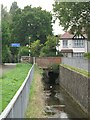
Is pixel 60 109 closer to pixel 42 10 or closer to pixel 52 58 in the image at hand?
pixel 52 58

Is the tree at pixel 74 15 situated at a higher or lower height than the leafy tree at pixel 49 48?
higher

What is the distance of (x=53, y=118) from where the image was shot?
20.2 m

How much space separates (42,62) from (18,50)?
20726 millimetres

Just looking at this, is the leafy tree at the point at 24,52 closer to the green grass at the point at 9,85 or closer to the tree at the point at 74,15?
the green grass at the point at 9,85

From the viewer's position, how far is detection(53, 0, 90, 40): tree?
29141 mm

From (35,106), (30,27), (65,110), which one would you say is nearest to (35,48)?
(30,27)

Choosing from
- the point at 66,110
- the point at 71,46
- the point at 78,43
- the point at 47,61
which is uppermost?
the point at 78,43

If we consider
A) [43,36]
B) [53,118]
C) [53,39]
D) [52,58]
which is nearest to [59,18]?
[53,118]

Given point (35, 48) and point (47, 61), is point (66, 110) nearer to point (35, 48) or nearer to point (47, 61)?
point (47, 61)

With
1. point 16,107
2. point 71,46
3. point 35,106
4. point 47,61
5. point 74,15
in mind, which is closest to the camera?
point 16,107

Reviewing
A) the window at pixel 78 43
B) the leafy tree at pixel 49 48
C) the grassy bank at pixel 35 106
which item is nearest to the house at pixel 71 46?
the window at pixel 78 43

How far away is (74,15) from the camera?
29734 mm

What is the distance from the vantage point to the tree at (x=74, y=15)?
29.1 m

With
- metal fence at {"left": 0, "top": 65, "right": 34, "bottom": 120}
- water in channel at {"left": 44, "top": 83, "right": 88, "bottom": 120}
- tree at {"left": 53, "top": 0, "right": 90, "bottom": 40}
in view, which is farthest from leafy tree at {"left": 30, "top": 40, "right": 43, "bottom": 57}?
metal fence at {"left": 0, "top": 65, "right": 34, "bottom": 120}
